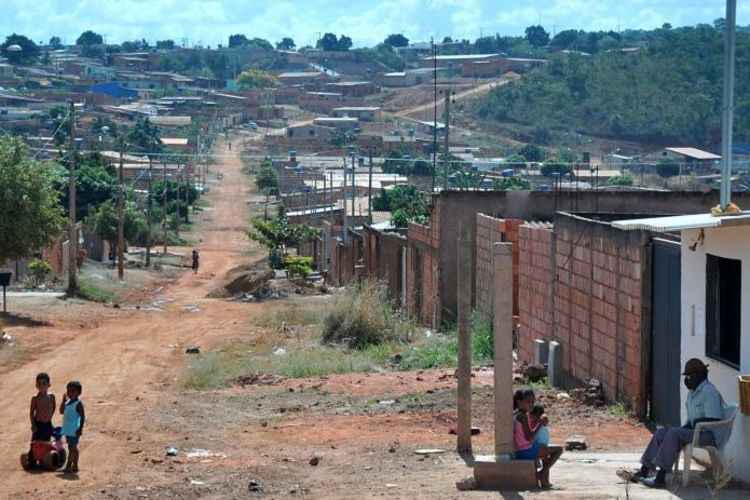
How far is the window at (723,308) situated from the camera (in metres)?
11.7

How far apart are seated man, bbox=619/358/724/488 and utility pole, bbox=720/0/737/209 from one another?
149 cm

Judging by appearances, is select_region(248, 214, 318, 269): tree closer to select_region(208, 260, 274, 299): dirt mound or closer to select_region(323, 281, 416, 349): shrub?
select_region(208, 260, 274, 299): dirt mound

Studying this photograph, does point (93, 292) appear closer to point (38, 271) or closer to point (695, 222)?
point (38, 271)

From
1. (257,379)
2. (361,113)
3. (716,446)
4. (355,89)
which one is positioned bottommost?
(257,379)

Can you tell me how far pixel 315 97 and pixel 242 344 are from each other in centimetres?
15713

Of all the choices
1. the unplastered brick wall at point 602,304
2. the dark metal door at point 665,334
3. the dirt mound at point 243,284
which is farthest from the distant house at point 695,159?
the dark metal door at point 665,334

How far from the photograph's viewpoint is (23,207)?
3231 centimetres

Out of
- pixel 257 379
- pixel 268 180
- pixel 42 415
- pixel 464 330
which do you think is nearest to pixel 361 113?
pixel 268 180

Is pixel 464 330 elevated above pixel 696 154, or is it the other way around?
pixel 696 154

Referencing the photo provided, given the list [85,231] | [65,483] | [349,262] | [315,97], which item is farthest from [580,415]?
[315,97]

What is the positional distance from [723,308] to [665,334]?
2.64 m

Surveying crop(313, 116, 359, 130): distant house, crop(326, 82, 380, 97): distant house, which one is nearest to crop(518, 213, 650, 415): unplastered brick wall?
crop(313, 116, 359, 130): distant house

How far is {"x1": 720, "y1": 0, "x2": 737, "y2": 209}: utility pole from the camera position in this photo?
→ 38.6 ft

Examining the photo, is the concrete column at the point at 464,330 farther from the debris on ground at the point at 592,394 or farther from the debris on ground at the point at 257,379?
the debris on ground at the point at 257,379
